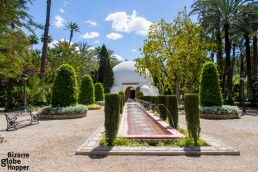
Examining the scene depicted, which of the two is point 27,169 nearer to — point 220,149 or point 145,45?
point 220,149

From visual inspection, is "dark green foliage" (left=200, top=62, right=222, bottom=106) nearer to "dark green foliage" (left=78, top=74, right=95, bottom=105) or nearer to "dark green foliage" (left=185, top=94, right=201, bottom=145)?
"dark green foliage" (left=185, top=94, right=201, bottom=145)

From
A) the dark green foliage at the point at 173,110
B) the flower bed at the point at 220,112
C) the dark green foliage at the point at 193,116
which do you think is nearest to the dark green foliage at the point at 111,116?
the dark green foliage at the point at 193,116

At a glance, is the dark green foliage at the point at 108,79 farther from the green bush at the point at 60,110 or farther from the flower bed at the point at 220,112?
the flower bed at the point at 220,112

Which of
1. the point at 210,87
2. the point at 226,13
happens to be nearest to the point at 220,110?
the point at 210,87

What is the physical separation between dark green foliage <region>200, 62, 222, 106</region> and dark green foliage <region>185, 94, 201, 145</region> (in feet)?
29.8

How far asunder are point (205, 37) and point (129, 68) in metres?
28.7

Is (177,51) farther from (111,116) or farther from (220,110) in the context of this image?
(111,116)

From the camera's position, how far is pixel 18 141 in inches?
276

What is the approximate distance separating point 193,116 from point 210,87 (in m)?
9.36

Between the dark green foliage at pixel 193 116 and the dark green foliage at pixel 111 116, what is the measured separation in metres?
2.05

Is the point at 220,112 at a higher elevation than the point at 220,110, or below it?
below

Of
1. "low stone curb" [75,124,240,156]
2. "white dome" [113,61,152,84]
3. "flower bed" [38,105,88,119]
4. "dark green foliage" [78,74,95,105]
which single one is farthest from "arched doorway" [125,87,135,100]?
"low stone curb" [75,124,240,156]

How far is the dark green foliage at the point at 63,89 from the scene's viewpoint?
14.6 m

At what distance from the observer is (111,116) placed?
6195 mm
